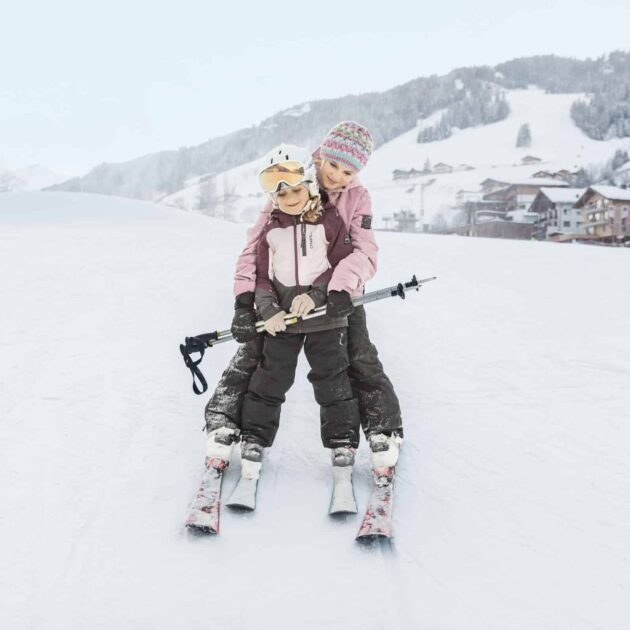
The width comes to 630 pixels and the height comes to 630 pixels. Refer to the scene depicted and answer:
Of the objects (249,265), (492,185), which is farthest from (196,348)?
(492,185)

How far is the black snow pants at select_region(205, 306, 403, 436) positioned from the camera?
337cm

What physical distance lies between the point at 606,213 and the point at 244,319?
57.8 metres

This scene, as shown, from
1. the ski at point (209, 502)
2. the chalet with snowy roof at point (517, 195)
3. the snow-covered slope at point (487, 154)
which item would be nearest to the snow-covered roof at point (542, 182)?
the chalet with snowy roof at point (517, 195)

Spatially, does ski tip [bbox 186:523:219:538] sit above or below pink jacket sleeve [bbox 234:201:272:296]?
below

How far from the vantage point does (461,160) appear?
11525 cm

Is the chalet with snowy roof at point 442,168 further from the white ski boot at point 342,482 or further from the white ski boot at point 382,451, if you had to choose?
the white ski boot at point 342,482

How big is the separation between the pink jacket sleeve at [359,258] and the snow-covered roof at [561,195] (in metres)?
64.4

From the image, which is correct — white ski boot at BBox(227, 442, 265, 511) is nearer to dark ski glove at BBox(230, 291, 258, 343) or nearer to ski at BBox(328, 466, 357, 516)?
ski at BBox(328, 466, 357, 516)

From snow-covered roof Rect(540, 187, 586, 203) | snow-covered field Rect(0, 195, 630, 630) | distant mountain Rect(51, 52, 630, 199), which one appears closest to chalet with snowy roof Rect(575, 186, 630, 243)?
snow-covered roof Rect(540, 187, 586, 203)

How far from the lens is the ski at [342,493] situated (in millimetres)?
2908

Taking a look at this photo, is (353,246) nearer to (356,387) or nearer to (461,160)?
(356,387)

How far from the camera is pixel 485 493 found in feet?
10.5

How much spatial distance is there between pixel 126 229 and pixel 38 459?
8.72 metres

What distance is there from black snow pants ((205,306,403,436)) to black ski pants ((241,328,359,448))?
0.39 ft
